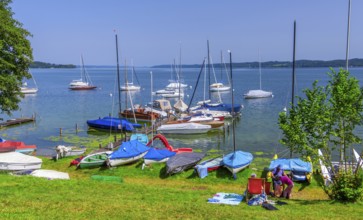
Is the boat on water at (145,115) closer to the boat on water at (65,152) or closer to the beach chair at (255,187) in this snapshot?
the boat on water at (65,152)

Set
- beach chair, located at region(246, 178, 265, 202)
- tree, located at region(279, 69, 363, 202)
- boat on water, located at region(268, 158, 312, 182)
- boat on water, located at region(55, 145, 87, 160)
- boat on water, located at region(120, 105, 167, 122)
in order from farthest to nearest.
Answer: boat on water, located at region(120, 105, 167, 122), boat on water, located at region(55, 145, 87, 160), boat on water, located at region(268, 158, 312, 182), beach chair, located at region(246, 178, 265, 202), tree, located at region(279, 69, 363, 202)

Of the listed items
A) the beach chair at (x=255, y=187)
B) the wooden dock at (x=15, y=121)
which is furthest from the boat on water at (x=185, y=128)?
the beach chair at (x=255, y=187)

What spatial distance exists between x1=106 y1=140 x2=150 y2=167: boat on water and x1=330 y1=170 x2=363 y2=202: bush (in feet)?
45.6

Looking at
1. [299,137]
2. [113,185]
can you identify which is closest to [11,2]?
[113,185]

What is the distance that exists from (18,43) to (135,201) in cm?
1724

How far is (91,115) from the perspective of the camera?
60.2 m

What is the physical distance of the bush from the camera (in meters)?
15.2

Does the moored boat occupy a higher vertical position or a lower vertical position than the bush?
lower

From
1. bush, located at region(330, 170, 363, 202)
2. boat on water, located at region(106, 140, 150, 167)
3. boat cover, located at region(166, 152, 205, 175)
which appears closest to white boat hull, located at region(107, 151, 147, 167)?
boat on water, located at region(106, 140, 150, 167)

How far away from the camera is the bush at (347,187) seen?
15.2 m

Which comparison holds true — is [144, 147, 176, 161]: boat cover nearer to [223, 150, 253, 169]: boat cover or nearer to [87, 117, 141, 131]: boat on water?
[223, 150, 253, 169]: boat cover

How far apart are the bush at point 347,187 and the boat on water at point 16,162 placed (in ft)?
58.6

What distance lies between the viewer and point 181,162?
2361 cm

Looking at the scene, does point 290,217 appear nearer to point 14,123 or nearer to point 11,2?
point 11,2
